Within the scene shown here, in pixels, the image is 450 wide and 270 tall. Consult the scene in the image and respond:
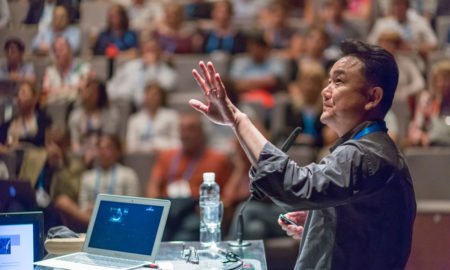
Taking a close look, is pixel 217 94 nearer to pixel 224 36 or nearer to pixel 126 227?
pixel 126 227

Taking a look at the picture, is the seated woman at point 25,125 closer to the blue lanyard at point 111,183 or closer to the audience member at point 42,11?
the audience member at point 42,11

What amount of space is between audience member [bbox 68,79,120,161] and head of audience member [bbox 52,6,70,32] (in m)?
0.83

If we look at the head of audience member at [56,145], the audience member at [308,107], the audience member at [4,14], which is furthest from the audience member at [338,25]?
the audience member at [4,14]

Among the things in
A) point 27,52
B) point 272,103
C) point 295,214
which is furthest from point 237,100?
point 295,214

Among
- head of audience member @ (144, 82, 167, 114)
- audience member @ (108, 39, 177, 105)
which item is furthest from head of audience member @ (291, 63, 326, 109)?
audience member @ (108, 39, 177, 105)

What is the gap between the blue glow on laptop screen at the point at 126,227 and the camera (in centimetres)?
228

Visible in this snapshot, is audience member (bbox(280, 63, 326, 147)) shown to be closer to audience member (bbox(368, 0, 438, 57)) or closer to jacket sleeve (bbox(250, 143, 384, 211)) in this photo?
audience member (bbox(368, 0, 438, 57))

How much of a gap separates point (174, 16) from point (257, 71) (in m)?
0.90

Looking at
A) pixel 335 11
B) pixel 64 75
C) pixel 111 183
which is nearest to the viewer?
pixel 111 183

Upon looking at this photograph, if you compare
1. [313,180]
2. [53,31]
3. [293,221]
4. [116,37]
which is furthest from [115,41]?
[313,180]

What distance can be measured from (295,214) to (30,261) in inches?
32.4

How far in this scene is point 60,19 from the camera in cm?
443

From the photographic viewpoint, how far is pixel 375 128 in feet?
7.15

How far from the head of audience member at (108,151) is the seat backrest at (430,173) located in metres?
1.77
